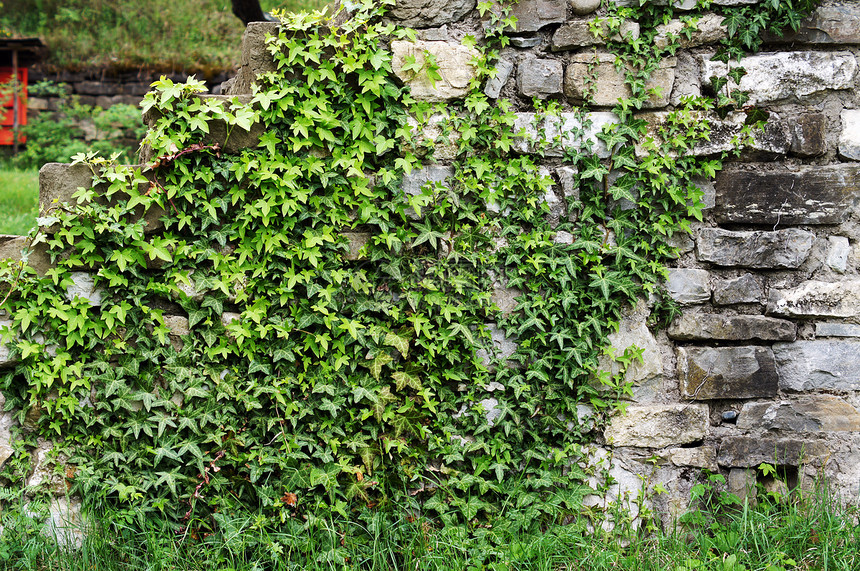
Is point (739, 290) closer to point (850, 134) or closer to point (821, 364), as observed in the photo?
point (821, 364)

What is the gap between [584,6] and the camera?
250 cm

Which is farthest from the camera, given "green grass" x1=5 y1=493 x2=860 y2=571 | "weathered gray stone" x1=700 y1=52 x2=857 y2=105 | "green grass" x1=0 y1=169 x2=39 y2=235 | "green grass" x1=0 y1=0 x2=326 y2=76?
"green grass" x1=0 y1=0 x2=326 y2=76

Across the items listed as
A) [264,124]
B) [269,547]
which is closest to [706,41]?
[264,124]

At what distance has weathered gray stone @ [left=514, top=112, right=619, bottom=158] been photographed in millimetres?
2525

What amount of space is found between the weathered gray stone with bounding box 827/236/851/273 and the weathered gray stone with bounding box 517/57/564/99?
4.56 ft

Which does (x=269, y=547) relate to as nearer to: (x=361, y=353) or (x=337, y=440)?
(x=337, y=440)

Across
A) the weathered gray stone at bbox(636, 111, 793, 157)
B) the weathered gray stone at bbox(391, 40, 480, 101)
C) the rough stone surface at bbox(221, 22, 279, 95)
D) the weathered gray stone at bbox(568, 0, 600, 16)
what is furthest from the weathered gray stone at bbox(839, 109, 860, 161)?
the rough stone surface at bbox(221, 22, 279, 95)

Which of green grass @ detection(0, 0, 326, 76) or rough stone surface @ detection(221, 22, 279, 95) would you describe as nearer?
rough stone surface @ detection(221, 22, 279, 95)

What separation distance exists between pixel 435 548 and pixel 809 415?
1.75 meters

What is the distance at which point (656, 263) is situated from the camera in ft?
8.36

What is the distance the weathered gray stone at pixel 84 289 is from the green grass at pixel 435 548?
2.90 feet

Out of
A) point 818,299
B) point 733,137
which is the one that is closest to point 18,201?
point 733,137

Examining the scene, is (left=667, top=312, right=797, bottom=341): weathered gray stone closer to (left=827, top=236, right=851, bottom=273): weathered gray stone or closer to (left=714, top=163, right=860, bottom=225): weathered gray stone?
(left=827, top=236, right=851, bottom=273): weathered gray stone

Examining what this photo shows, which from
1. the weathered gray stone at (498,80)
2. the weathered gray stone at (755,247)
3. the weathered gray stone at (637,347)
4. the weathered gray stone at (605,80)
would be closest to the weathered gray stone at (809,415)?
the weathered gray stone at (637,347)
